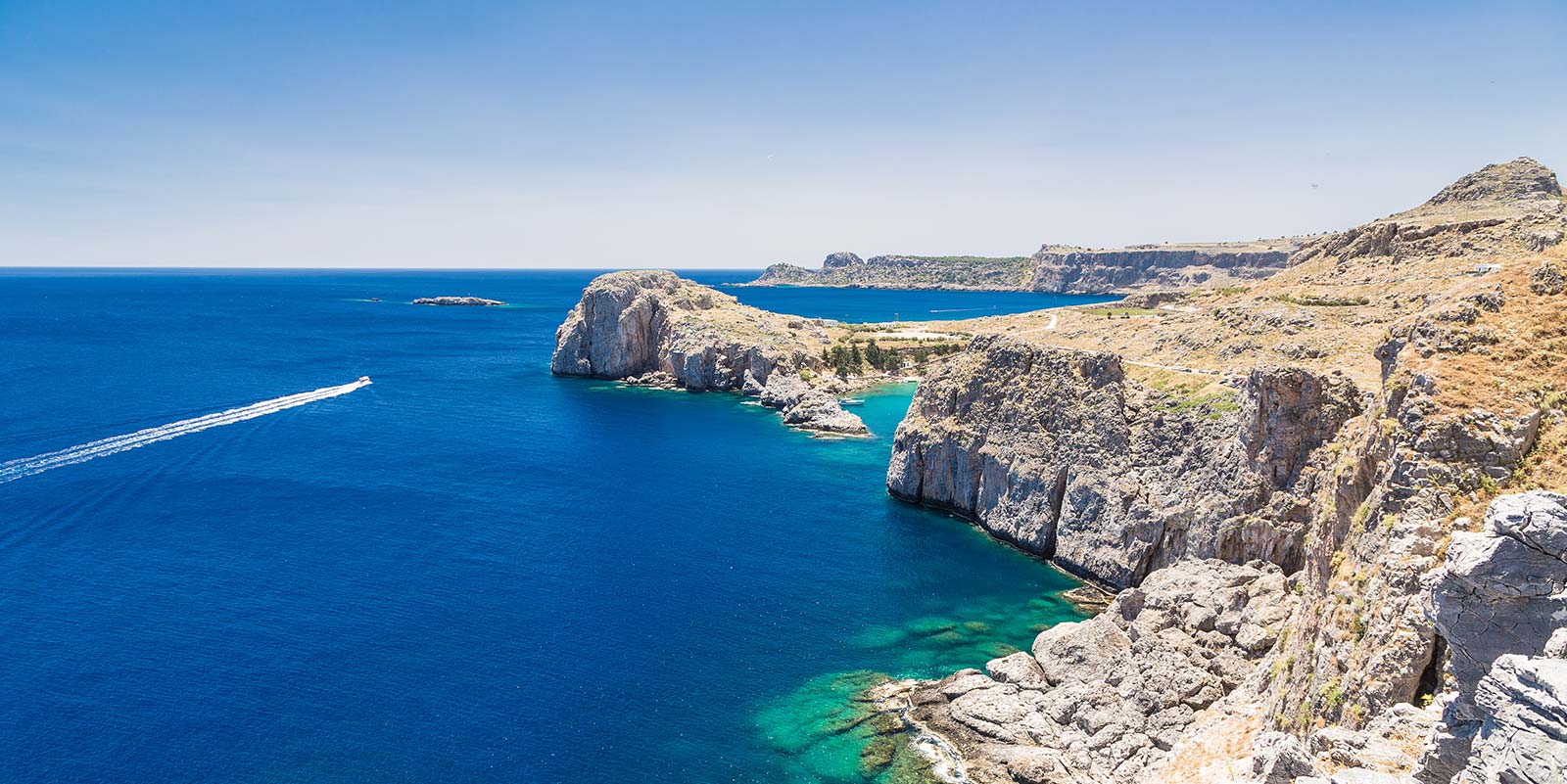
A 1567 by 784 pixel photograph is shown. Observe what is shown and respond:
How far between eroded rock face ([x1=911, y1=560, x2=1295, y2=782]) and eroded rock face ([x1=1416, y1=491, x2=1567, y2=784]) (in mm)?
15352

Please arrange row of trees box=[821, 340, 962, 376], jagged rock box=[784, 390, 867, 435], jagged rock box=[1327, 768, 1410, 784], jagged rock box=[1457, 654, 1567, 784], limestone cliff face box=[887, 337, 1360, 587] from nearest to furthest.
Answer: jagged rock box=[1457, 654, 1567, 784]
jagged rock box=[1327, 768, 1410, 784]
limestone cliff face box=[887, 337, 1360, 587]
jagged rock box=[784, 390, 867, 435]
row of trees box=[821, 340, 962, 376]

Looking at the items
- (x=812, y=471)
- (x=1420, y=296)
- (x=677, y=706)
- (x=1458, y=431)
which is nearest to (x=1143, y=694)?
(x=1458, y=431)

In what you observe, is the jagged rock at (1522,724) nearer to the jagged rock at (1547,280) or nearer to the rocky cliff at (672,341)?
the jagged rock at (1547,280)

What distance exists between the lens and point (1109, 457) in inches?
2242

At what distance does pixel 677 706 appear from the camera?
42031 millimetres

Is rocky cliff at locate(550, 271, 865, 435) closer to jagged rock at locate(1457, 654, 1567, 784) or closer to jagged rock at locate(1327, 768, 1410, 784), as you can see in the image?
jagged rock at locate(1327, 768, 1410, 784)

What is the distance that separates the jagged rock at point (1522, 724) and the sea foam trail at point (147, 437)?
106444mm

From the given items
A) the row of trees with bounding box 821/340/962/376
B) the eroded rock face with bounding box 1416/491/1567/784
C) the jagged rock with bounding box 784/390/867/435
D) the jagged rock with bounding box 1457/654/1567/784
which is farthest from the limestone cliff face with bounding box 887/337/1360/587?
the row of trees with bounding box 821/340/962/376

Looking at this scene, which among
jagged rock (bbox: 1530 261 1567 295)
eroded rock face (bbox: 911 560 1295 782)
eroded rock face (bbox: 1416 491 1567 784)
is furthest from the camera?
eroded rock face (bbox: 911 560 1295 782)

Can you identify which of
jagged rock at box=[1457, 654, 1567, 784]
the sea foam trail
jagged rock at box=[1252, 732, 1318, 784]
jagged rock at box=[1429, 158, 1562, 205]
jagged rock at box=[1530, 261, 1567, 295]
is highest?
jagged rock at box=[1429, 158, 1562, 205]

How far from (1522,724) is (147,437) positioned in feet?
389

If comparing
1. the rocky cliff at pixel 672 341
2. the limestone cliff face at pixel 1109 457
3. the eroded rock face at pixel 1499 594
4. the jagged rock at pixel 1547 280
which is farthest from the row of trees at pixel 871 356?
the eroded rock face at pixel 1499 594

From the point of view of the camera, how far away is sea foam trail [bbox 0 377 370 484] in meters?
81.1

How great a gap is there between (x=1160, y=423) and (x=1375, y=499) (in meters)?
26.9
